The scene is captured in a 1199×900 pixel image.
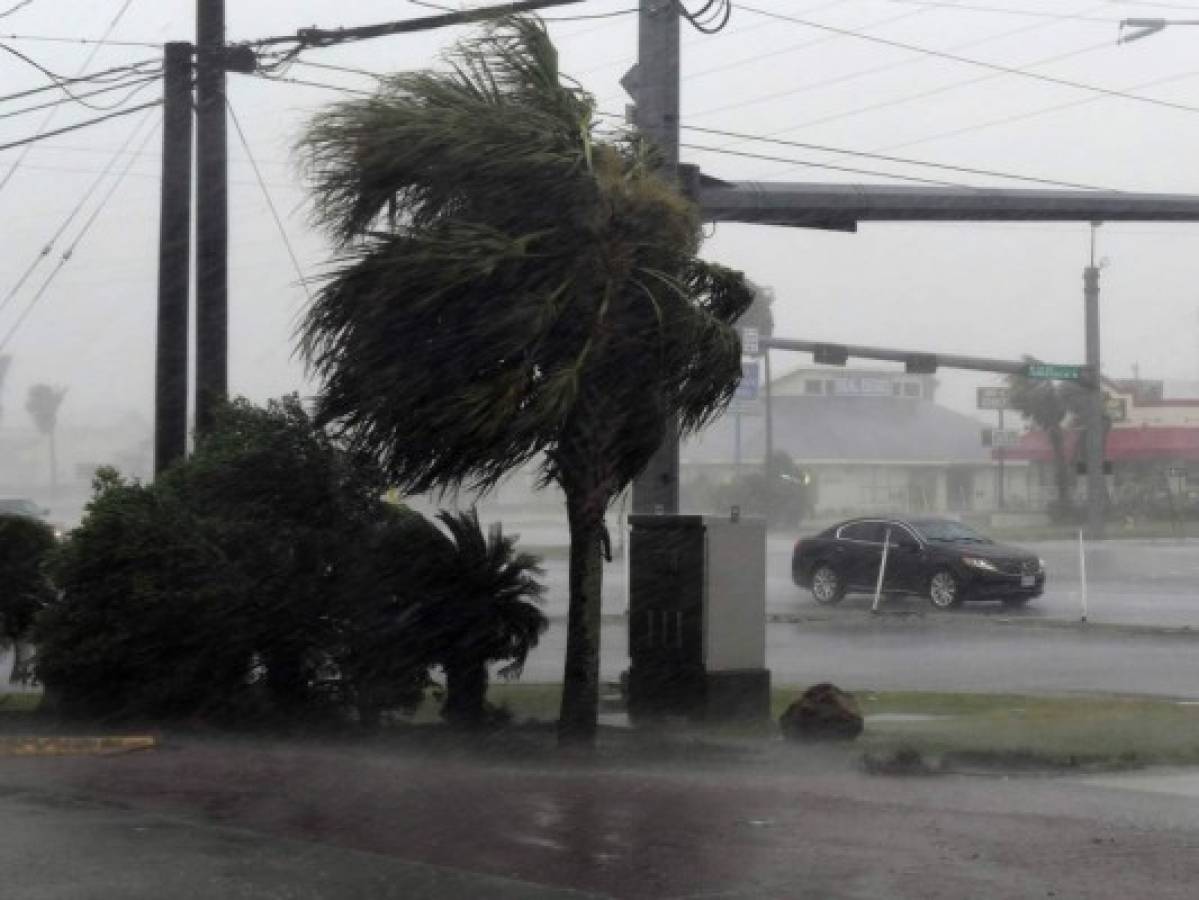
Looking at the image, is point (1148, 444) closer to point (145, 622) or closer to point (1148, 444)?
point (1148, 444)

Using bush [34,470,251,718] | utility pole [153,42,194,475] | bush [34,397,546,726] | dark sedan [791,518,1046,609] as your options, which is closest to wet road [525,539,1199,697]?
dark sedan [791,518,1046,609]

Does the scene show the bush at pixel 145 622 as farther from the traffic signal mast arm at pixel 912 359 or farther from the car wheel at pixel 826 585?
the traffic signal mast arm at pixel 912 359

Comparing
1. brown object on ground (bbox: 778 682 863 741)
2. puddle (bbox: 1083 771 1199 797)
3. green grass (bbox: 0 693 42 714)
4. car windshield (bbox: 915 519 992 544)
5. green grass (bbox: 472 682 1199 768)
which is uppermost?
car windshield (bbox: 915 519 992 544)

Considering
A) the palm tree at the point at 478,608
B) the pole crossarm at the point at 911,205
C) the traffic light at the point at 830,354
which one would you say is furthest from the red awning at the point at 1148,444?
the palm tree at the point at 478,608

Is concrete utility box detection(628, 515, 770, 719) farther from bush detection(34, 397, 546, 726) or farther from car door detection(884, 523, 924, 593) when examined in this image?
car door detection(884, 523, 924, 593)

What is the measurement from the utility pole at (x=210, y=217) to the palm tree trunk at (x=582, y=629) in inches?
201

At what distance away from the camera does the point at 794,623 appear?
28.1 meters

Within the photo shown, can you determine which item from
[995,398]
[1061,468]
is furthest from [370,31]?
[995,398]

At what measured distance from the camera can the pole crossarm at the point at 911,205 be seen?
18531mm

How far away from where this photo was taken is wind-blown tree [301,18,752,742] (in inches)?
487

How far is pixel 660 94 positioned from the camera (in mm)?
16797

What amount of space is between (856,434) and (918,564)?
228 ft

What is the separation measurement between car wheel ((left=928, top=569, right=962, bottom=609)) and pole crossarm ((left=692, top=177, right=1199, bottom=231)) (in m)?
10.7

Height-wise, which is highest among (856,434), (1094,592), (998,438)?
(856,434)
